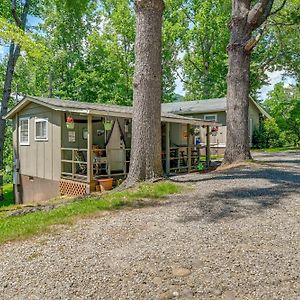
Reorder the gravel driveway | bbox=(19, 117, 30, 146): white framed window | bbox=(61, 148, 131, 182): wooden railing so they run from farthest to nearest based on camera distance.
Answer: bbox=(19, 117, 30, 146): white framed window < bbox=(61, 148, 131, 182): wooden railing < the gravel driveway

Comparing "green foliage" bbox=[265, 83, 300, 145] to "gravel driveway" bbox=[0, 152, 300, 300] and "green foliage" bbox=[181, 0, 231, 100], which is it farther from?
"gravel driveway" bbox=[0, 152, 300, 300]

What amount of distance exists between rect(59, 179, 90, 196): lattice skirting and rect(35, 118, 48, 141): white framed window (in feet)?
6.80

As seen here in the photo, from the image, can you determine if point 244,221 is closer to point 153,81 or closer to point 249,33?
point 153,81

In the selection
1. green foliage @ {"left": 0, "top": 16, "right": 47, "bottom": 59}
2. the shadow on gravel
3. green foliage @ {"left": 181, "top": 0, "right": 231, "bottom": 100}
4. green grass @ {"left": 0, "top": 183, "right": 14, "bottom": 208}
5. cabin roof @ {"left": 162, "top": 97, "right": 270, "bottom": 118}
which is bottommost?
green grass @ {"left": 0, "top": 183, "right": 14, "bottom": 208}

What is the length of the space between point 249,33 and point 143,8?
205 inches

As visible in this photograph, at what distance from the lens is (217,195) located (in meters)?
6.68

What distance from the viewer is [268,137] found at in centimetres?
2648

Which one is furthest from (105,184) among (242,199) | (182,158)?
(242,199)

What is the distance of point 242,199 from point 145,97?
336 centimetres

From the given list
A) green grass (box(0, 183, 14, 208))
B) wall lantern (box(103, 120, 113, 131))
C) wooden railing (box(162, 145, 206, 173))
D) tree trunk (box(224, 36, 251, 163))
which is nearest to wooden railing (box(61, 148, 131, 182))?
wall lantern (box(103, 120, 113, 131))

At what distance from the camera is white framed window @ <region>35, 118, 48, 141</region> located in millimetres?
12992

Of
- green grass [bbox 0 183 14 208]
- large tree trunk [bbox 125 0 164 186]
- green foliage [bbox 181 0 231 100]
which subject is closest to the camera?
large tree trunk [bbox 125 0 164 186]

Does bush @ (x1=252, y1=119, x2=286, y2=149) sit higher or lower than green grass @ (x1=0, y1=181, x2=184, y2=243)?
higher

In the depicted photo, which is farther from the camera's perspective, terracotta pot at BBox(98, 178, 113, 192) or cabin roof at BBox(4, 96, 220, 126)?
terracotta pot at BBox(98, 178, 113, 192)
